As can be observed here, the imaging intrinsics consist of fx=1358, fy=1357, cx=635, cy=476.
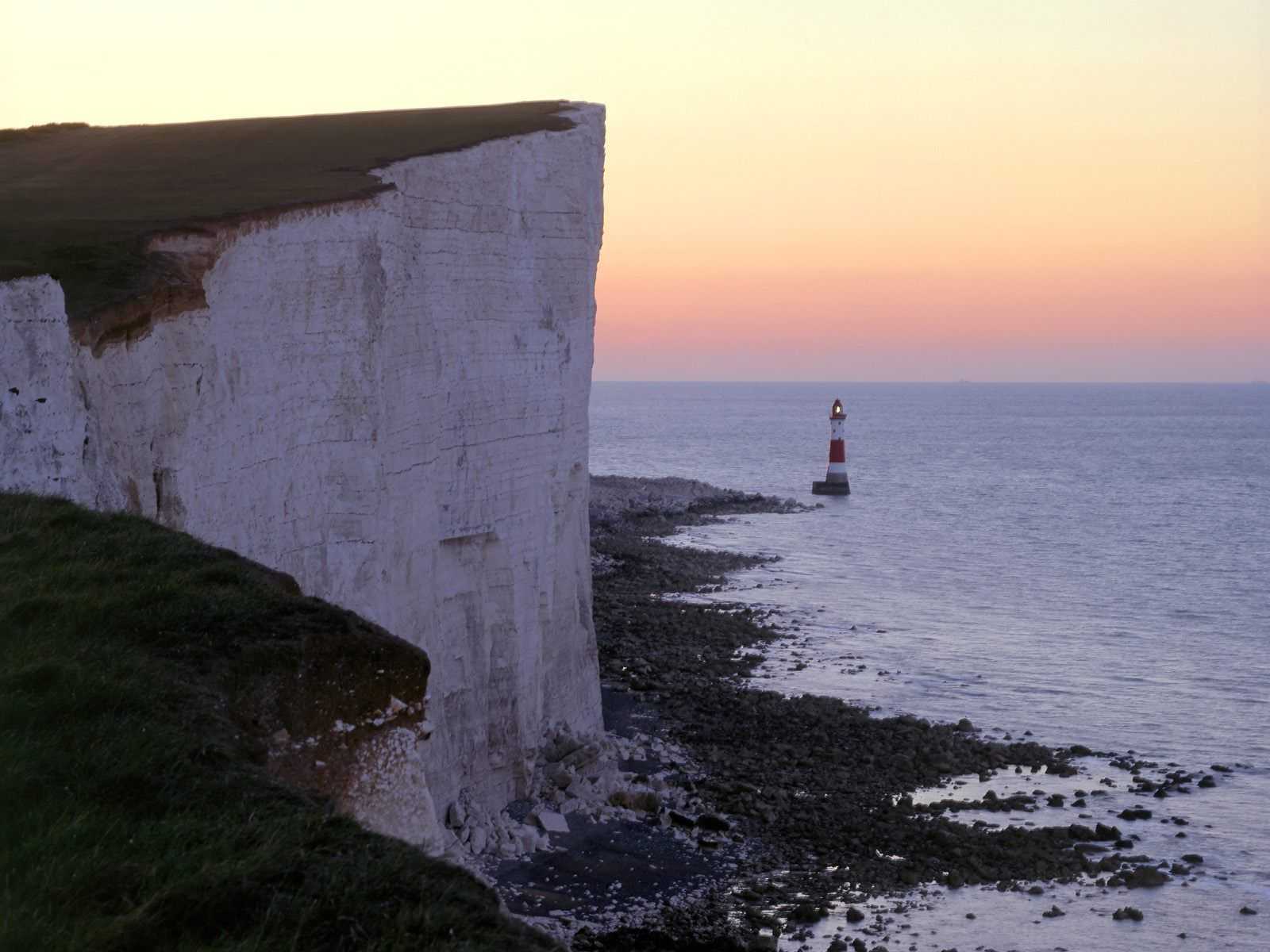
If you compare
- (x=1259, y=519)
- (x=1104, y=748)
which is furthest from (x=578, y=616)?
(x=1259, y=519)

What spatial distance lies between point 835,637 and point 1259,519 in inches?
1412

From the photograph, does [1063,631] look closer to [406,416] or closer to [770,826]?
[770,826]

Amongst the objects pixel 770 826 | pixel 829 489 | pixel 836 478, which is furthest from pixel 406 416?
pixel 836 478

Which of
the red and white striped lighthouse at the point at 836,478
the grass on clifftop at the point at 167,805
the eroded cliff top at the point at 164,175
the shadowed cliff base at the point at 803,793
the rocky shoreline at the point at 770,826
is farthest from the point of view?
the red and white striped lighthouse at the point at 836,478

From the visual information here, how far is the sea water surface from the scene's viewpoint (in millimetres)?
15250

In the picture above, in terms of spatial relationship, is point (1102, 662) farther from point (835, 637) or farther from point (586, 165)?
point (586, 165)

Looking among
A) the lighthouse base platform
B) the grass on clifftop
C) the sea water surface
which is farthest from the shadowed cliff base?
the lighthouse base platform

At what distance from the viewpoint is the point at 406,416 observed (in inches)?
610

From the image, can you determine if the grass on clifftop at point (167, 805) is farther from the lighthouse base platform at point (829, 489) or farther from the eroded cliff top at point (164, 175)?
the lighthouse base platform at point (829, 489)

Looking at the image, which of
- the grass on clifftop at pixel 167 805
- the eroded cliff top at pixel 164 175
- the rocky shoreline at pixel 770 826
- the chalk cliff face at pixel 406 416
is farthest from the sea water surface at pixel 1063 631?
the eroded cliff top at pixel 164 175

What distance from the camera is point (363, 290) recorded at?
1459 cm

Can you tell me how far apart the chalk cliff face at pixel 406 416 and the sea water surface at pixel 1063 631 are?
5676 mm

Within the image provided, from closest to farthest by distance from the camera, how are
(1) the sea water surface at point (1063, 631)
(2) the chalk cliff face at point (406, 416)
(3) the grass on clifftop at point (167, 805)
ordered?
1. (3) the grass on clifftop at point (167, 805)
2. (2) the chalk cliff face at point (406, 416)
3. (1) the sea water surface at point (1063, 631)

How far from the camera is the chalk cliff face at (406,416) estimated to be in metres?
11.7
